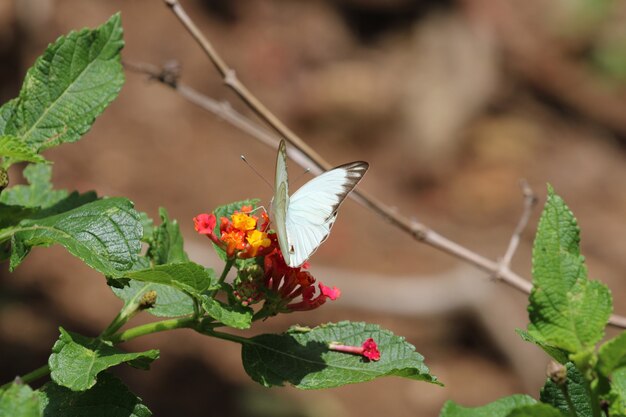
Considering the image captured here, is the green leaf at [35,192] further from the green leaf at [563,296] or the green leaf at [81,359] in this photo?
the green leaf at [563,296]

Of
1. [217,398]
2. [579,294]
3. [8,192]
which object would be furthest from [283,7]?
[579,294]

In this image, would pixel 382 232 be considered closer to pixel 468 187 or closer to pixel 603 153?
pixel 468 187

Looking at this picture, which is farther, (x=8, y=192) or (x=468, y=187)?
(x=468, y=187)

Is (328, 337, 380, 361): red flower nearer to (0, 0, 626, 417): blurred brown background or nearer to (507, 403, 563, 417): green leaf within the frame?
(507, 403, 563, 417): green leaf

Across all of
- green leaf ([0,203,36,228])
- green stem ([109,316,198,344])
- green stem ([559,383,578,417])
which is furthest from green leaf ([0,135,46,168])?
green stem ([559,383,578,417])

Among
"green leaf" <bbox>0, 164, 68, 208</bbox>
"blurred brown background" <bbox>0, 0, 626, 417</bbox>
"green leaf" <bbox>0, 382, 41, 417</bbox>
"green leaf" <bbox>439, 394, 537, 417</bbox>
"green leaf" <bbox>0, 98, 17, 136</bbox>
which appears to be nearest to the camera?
"green leaf" <bbox>0, 382, 41, 417</bbox>

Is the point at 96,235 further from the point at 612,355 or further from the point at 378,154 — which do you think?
the point at 378,154

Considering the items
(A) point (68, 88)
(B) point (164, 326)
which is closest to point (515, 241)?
(B) point (164, 326)
